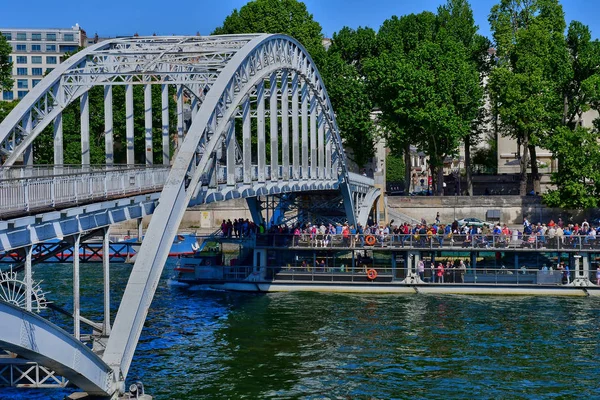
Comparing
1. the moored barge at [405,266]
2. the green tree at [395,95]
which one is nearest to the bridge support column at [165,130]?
the moored barge at [405,266]

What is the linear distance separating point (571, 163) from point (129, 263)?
101 feet

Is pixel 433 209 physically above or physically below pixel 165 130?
below

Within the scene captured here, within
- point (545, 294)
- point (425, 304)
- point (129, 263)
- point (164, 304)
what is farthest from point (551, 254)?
point (129, 263)

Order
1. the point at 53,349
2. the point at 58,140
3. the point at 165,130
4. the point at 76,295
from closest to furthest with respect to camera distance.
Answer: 1. the point at 53,349
2. the point at 76,295
3. the point at 58,140
4. the point at 165,130

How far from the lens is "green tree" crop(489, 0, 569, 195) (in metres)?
81.1

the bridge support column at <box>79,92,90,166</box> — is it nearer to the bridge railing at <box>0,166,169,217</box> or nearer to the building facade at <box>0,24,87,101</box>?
the bridge railing at <box>0,166,169,217</box>

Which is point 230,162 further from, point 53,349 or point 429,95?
point 429,95

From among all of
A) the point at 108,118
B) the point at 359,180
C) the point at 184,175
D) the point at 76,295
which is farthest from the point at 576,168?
the point at 76,295

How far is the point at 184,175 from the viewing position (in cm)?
3234

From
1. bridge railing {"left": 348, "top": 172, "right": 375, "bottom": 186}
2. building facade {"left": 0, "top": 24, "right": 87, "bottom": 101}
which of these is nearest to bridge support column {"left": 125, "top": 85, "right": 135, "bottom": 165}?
bridge railing {"left": 348, "top": 172, "right": 375, "bottom": 186}

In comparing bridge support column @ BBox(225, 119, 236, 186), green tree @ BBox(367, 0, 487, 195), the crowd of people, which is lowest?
the crowd of people

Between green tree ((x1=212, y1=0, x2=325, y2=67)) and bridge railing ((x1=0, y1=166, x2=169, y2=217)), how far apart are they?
6500cm

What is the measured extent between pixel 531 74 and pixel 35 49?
7092 cm

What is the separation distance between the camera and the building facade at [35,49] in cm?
13200
